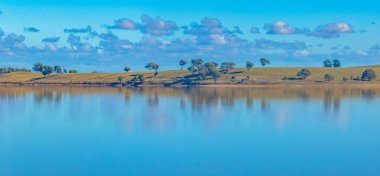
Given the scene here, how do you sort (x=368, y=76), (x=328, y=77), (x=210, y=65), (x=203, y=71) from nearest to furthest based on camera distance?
(x=368, y=76), (x=328, y=77), (x=203, y=71), (x=210, y=65)

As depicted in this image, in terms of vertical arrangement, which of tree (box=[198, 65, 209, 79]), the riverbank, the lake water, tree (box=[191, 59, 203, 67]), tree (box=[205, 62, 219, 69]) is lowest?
the lake water

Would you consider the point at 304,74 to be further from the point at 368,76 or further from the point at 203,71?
the point at 203,71

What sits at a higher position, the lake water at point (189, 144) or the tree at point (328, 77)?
the tree at point (328, 77)

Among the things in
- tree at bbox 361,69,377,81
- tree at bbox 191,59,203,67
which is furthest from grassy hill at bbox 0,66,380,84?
tree at bbox 361,69,377,81

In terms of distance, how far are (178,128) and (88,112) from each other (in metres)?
21.3

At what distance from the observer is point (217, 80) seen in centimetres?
17625

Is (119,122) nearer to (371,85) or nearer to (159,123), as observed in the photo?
(159,123)

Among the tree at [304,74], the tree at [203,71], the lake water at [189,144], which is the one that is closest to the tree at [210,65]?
the tree at [203,71]

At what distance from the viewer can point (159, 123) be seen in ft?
180

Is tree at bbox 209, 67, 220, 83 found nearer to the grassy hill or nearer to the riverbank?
the riverbank

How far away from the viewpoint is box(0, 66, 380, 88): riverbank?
169875mm

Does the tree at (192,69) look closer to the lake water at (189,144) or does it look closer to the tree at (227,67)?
the tree at (227,67)

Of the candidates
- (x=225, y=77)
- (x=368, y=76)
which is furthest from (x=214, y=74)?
(x=368, y=76)

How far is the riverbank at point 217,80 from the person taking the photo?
169875 mm
